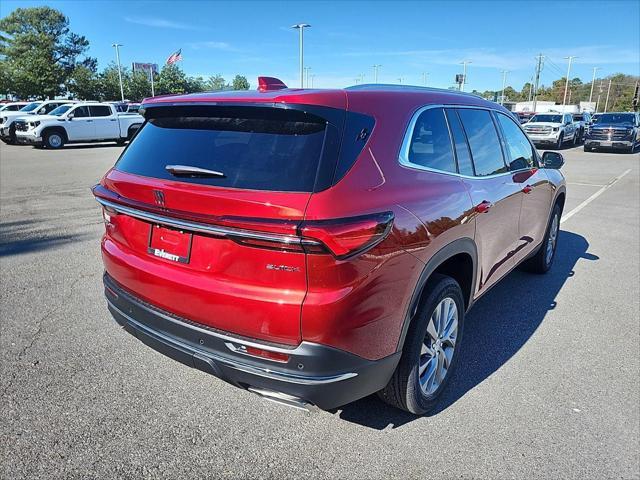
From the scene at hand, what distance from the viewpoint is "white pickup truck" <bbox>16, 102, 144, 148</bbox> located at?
20359mm

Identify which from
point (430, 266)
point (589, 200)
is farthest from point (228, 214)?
point (589, 200)

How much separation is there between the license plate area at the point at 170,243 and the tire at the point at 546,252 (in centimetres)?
399

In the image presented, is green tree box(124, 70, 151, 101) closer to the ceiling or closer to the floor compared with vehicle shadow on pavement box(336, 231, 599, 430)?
closer to the ceiling

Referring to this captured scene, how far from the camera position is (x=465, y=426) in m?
2.73

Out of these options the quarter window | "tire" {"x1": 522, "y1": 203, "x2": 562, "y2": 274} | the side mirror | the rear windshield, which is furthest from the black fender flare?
"tire" {"x1": 522, "y1": 203, "x2": 562, "y2": 274}

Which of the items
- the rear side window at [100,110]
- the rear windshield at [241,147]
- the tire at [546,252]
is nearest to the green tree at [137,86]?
the rear side window at [100,110]

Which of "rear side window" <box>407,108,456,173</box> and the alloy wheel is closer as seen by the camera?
"rear side window" <box>407,108,456,173</box>

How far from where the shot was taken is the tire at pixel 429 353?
255cm

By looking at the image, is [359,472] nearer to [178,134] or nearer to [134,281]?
[134,281]

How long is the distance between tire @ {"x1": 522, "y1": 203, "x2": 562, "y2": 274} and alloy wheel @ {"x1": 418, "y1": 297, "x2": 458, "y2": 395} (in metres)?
2.56

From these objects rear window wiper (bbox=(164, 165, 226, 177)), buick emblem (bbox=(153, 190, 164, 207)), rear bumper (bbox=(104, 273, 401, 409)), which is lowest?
rear bumper (bbox=(104, 273, 401, 409))

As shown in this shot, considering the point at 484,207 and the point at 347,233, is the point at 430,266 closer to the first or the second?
the point at 347,233

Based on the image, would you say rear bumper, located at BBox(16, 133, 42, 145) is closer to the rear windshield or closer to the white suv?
the rear windshield

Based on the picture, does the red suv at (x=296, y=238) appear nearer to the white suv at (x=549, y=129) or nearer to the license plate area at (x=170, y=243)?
the license plate area at (x=170, y=243)
